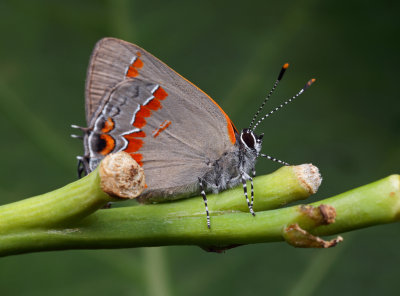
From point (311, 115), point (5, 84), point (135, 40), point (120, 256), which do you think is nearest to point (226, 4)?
point (135, 40)

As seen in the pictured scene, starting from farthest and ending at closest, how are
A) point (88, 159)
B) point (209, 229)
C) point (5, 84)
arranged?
point (5, 84) → point (88, 159) → point (209, 229)

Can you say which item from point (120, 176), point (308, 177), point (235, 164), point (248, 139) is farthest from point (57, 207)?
point (248, 139)

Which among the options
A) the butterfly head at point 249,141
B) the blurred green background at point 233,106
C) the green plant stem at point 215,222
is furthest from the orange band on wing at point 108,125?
the blurred green background at point 233,106

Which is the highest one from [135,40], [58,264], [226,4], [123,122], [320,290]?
[226,4]

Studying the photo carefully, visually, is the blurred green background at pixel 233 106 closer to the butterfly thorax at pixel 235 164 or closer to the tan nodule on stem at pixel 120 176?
the butterfly thorax at pixel 235 164

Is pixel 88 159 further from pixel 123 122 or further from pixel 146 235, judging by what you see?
pixel 146 235

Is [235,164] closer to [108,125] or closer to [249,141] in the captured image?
[249,141]

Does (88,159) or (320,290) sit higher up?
(88,159)

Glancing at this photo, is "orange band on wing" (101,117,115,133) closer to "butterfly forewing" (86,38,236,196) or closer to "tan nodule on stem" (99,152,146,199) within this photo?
"butterfly forewing" (86,38,236,196)
